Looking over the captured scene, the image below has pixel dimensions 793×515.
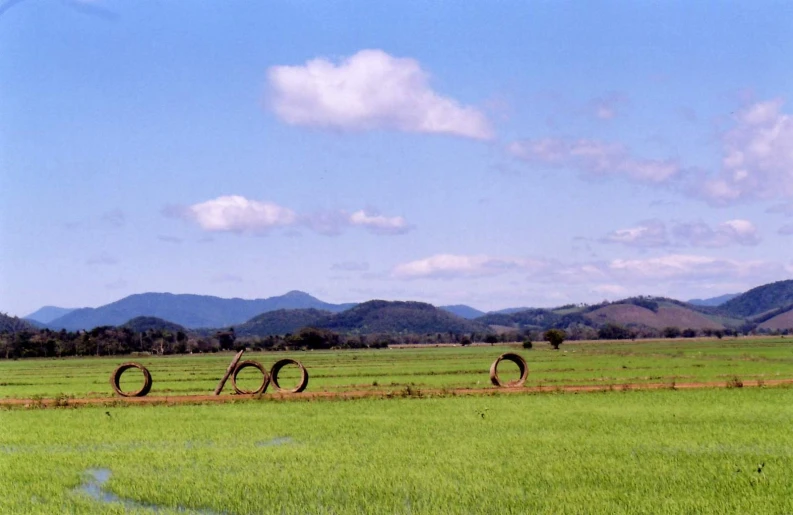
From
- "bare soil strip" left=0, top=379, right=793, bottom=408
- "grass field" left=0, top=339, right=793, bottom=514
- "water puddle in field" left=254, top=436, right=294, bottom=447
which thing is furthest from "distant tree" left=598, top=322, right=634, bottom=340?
"water puddle in field" left=254, top=436, right=294, bottom=447

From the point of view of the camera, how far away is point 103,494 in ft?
40.8

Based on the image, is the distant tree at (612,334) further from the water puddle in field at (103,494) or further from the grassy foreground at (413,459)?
the water puddle in field at (103,494)

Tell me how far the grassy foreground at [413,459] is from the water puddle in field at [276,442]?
0.28ft

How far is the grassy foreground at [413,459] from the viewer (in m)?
11.4

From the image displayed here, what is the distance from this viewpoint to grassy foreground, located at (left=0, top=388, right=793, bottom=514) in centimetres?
1136

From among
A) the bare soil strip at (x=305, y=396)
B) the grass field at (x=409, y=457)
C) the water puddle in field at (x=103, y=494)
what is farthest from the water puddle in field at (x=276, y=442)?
the bare soil strip at (x=305, y=396)

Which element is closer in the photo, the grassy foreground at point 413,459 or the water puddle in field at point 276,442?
the grassy foreground at point 413,459

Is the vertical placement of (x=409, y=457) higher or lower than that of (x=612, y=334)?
lower

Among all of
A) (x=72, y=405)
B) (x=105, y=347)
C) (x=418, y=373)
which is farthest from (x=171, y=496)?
(x=105, y=347)

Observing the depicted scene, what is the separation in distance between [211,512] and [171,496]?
1.05 metres

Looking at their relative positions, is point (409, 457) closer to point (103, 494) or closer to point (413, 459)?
point (413, 459)

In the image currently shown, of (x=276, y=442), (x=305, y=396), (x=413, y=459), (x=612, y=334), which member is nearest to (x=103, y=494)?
(x=276, y=442)

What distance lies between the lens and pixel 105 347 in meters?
111

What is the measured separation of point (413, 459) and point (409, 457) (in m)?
0.22
